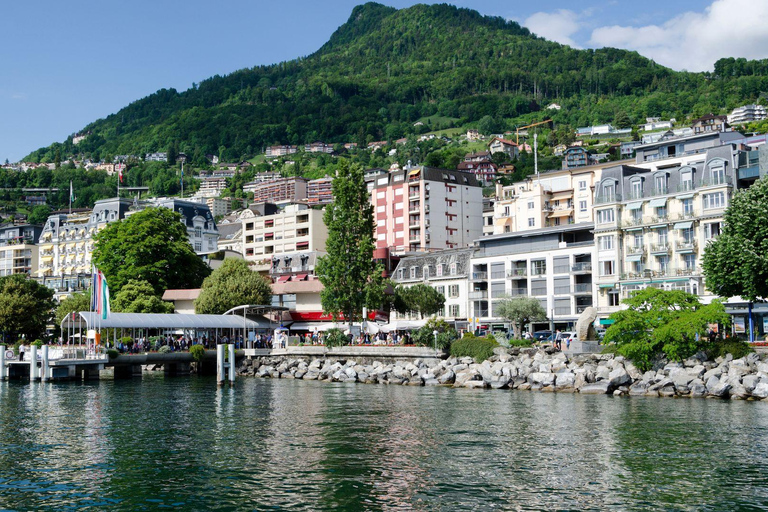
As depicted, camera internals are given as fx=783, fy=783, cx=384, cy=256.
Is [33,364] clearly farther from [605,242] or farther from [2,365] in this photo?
[605,242]

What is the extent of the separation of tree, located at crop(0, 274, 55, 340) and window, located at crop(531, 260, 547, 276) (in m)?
57.4

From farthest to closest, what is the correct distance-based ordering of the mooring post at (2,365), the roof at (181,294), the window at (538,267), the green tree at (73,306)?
the roof at (181,294), the green tree at (73,306), the window at (538,267), the mooring post at (2,365)

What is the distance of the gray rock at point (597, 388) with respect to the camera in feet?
167

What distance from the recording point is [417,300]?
284ft

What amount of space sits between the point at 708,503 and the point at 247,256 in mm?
136626

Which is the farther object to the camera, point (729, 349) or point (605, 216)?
point (605, 216)

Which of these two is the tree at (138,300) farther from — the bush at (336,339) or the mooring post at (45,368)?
the bush at (336,339)

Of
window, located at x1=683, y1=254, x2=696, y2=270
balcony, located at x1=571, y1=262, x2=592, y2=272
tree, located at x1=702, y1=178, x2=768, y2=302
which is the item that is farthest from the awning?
tree, located at x1=702, y1=178, x2=768, y2=302

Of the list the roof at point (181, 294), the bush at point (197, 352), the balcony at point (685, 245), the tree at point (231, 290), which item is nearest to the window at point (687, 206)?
the balcony at point (685, 245)

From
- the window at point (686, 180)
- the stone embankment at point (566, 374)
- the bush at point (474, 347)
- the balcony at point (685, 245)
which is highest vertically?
the window at point (686, 180)

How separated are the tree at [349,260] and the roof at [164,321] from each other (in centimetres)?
1332

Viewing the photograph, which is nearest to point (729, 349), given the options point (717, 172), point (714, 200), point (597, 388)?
point (597, 388)

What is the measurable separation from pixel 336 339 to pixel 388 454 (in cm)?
4507

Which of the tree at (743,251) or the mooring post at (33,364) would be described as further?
the mooring post at (33,364)
